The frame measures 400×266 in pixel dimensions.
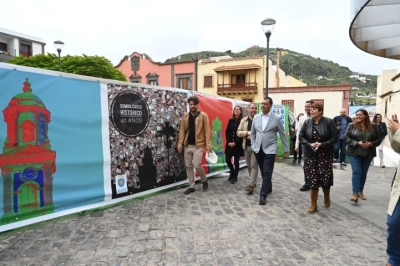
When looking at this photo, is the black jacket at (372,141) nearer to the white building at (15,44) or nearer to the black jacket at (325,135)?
the black jacket at (325,135)

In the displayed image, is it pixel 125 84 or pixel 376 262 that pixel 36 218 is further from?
pixel 376 262

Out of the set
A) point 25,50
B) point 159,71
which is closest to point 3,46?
point 25,50

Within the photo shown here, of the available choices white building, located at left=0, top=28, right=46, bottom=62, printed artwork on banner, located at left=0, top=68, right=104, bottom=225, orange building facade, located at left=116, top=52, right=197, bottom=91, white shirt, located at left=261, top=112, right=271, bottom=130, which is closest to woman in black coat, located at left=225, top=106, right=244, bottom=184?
white shirt, located at left=261, top=112, right=271, bottom=130

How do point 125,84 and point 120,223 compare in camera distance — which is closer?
point 120,223

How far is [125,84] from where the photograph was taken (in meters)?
4.65

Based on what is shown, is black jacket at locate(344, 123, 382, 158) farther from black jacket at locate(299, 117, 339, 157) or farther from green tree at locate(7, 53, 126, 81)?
green tree at locate(7, 53, 126, 81)

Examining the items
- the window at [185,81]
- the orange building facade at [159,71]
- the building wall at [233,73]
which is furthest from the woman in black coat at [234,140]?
the window at [185,81]

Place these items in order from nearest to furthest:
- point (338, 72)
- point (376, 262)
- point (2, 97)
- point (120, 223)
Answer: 1. point (376, 262)
2. point (2, 97)
3. point (120, 223)
4. point (338, 72)

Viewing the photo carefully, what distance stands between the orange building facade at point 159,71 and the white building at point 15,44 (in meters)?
18.0

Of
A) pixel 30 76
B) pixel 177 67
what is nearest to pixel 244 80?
pixel 177 67

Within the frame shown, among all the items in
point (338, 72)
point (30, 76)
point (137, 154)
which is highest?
point (338, 72)

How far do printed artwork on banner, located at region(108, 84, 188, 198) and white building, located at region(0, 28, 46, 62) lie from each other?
4492 centimetres

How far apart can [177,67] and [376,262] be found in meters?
34.0

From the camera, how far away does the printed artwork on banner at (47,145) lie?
3.26 m
